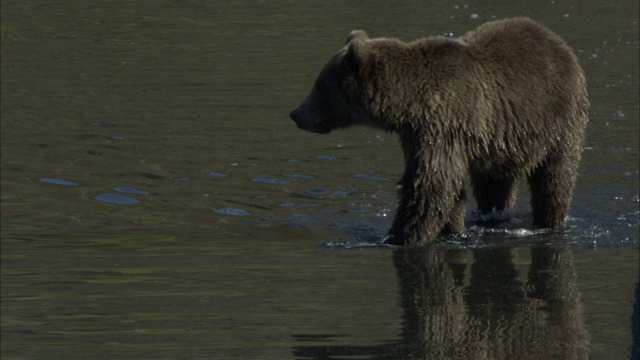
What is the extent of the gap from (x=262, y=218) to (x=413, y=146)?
53.8 inches

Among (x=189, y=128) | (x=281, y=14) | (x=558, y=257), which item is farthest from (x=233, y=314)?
(x=281, y=14)

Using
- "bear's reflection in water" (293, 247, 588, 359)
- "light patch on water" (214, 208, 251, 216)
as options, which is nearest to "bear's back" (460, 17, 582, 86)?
"bear's reflection in water" (293, 247, 588, 359)

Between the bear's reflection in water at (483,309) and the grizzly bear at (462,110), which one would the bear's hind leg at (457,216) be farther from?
the bear's reflection in water at (483,309)

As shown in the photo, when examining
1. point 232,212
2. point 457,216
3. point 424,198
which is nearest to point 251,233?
point 232,212

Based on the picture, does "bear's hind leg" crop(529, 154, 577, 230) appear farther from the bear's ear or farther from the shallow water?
the bear's ear

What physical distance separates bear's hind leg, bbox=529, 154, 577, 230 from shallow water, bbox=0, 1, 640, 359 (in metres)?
0.20

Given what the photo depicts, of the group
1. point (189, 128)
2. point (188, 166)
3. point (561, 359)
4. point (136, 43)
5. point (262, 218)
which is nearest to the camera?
point (561, 359)

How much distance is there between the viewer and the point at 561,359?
249 inches

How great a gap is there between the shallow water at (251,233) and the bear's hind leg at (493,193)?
149 mm

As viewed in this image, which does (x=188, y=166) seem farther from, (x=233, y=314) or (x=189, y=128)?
(x=233, y=314)

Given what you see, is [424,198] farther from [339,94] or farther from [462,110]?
[339,94]

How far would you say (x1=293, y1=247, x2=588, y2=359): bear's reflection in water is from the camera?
6.51m

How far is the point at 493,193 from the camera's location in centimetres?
988

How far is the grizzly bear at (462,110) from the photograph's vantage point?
9031mm
